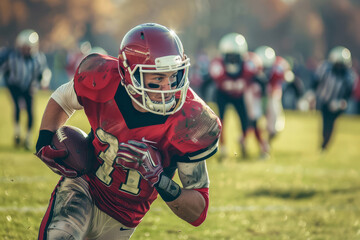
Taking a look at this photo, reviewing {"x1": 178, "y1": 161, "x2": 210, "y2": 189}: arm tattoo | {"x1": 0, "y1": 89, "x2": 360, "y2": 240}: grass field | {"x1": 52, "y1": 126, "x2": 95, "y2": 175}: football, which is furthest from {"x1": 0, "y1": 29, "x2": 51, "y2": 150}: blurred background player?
{"x1": 178, "y1": 161, "x2": 210, "y2": 189}: arm tattoo

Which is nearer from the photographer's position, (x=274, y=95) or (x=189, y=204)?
(x=189, y=204)

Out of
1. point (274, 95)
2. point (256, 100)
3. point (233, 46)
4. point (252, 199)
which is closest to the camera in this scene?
point (252, 199)

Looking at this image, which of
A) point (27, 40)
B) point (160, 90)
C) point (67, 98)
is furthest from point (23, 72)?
point (160, 90)

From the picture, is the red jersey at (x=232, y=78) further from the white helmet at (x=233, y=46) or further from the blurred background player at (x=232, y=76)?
the white helmet at (x=233, y=46)

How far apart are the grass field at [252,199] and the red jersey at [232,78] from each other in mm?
1217

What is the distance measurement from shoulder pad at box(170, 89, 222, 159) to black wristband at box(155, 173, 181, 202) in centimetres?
21

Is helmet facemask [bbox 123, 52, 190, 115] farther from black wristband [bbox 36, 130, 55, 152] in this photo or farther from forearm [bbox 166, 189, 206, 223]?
black wristband [bbox 36, 130, 55, 152]

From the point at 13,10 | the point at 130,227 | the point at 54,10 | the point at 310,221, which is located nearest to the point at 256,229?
the point at 310,221

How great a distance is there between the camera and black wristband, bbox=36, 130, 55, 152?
320 centimetres

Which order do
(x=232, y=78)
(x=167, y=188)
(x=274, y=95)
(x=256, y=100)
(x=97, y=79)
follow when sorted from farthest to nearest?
(x=274, y=95) < (x=256, y=100) < (x=232, y=78) < (x=97, y=79) < (x=167, y=188)

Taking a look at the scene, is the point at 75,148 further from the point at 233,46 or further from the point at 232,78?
the point at 233,46

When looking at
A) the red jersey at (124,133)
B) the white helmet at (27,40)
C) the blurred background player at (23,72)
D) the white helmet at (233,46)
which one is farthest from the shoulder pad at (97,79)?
the white helmet at (27,40)

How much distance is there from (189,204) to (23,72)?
7.55 m

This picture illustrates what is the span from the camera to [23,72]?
9914 mm
